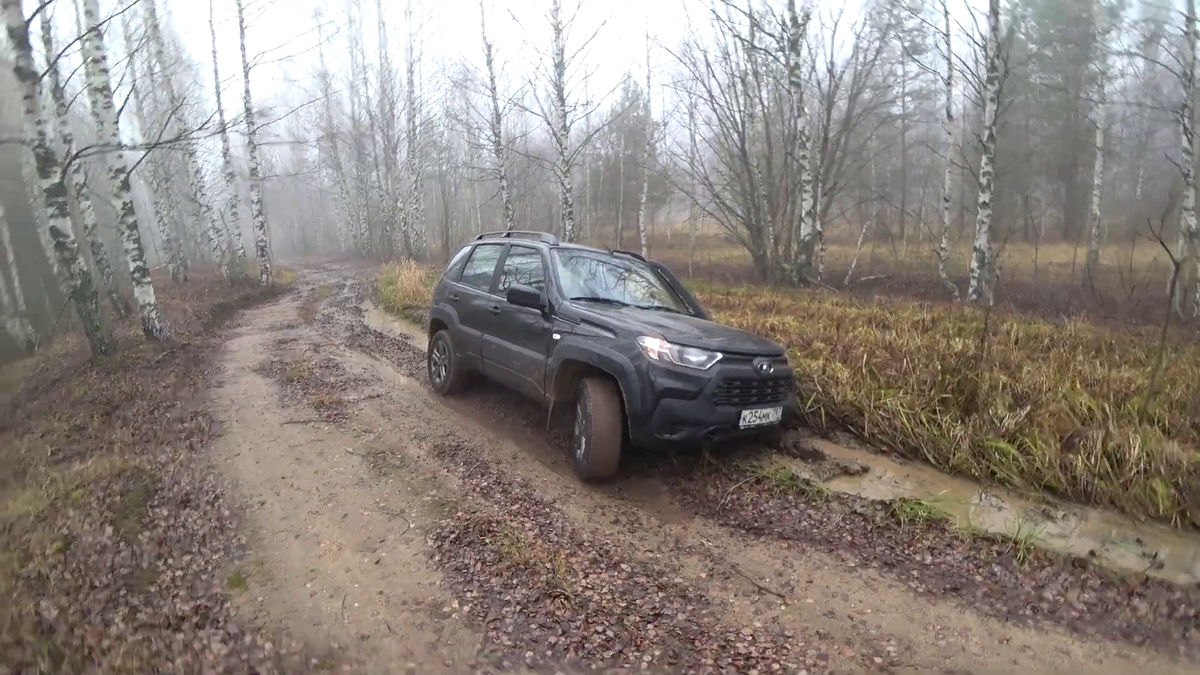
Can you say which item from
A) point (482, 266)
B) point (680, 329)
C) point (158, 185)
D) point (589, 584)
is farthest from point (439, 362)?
point (158, 185)

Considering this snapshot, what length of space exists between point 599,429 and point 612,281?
5.24 feet

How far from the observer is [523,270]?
5.85 meters

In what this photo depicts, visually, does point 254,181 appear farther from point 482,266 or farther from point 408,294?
point 482,266

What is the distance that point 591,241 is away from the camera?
35469 mm

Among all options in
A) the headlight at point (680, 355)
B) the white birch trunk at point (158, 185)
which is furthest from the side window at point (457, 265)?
the white birch trunk at point (158, 185)

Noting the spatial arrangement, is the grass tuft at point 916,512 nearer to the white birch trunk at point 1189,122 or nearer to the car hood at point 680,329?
the car hood at point 680,329

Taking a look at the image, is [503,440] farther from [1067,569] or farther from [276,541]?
[1067,569]

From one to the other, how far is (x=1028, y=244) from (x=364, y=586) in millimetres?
17847

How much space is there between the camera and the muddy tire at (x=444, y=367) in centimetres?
673

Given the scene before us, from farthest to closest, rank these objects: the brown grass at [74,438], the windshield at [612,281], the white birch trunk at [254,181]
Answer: the white birch trunk at [254,181] → the windshield at [612,281] → the brown grass at [74,438]

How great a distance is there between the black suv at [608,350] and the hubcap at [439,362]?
0.82ft

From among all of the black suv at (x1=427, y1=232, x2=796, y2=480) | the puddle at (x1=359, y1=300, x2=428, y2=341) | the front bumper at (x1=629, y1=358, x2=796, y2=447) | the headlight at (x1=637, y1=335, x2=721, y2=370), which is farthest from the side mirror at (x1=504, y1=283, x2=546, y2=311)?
the puddle at (x1=359, y1=300, x2=428, y2=341)

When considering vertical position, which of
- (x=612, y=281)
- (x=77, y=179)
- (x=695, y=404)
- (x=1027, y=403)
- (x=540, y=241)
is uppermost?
(x=77, y=179)

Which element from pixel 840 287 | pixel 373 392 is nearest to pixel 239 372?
pixel 373 392
